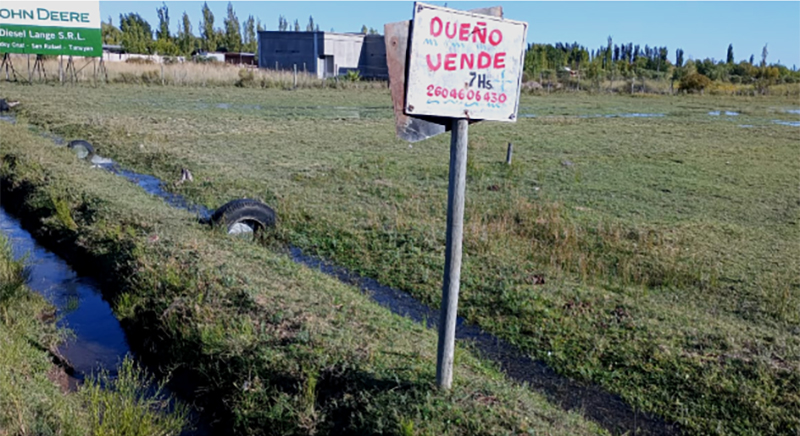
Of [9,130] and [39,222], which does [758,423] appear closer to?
[39,222]

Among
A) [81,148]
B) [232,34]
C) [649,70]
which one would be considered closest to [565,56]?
[649,70]

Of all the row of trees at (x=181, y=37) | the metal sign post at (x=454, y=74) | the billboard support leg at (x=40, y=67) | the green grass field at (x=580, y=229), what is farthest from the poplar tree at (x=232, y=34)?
the metal sign post at (x=454, y=74)

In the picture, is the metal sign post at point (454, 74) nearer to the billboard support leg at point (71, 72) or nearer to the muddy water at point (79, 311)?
the muddy water at point (79, 311)

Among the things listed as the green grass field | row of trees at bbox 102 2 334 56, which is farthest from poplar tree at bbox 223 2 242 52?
the green grass field

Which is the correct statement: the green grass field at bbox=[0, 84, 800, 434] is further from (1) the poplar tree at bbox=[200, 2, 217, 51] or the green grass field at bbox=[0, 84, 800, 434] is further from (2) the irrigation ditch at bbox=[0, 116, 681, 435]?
(1) the poplar tree at bbox=[200, 2, 217, 51]

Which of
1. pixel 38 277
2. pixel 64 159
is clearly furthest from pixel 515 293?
pixel 64 159

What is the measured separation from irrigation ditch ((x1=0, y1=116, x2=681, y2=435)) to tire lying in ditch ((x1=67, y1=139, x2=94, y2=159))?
16.1 feet

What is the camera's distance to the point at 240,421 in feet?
15.3

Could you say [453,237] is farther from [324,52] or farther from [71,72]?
[324,52]

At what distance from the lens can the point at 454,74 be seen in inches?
139

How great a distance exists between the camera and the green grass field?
548cm

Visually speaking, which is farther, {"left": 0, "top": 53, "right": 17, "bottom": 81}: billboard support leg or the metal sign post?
{"left": 0, "top": 53, "right": 17, "bottom": 81}: billboard support leg

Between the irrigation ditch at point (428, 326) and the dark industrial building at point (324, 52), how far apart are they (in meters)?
48.2

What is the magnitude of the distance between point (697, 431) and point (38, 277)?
23.1 feet
